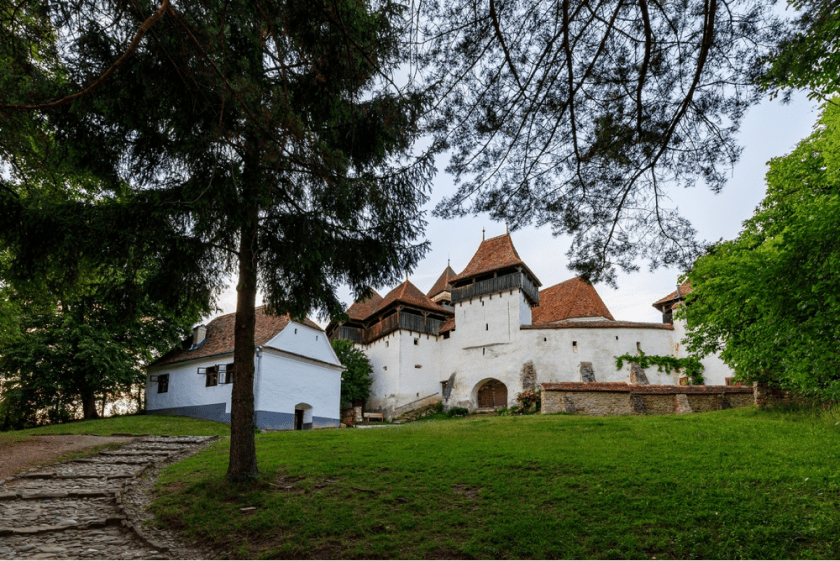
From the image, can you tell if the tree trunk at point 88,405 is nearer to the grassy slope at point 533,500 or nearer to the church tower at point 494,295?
the grassy slope at point 533,500

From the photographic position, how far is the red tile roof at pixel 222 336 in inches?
854

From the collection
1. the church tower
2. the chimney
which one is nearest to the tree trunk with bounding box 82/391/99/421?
the chimney

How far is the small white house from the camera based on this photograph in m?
20.8

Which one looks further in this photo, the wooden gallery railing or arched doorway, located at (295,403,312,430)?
the wooden gallery railing

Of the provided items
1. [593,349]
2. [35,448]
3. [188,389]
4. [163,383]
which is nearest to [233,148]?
[35,448]

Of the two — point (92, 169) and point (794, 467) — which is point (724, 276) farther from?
point (92, 169)

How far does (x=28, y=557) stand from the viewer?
5.02 m

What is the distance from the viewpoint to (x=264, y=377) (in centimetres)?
2039

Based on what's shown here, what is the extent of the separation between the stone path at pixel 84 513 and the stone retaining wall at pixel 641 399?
14284mm

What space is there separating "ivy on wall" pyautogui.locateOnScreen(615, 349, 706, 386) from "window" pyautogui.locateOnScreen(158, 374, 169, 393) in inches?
915

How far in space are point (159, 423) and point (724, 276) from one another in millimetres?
20294

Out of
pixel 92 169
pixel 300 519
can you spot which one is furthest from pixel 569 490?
pixel 92 169

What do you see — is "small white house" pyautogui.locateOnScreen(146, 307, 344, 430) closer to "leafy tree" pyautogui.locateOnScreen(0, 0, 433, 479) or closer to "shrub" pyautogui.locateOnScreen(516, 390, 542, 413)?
"shrub" pyautogui.locateOnScreen(516, 390, 542, 413)

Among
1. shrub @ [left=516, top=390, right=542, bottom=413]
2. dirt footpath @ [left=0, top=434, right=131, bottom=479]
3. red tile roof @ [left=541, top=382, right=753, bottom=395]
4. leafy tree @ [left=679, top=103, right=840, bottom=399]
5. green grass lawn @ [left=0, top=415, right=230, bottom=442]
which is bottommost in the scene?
green grass lawn @ [left=0, top=415, right=230, bottom=442]
